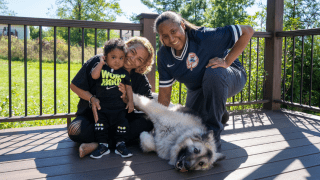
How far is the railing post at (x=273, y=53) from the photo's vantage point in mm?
3918

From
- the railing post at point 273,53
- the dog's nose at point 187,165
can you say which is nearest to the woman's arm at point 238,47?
the dog's nose at point 187,165

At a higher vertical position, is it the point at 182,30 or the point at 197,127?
the point at 182,30

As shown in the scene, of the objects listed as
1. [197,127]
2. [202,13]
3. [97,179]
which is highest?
[202,13]

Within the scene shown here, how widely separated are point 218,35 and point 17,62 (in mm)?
17889

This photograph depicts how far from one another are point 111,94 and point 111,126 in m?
0.31

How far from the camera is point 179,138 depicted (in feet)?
6.63

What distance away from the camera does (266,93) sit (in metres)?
4.11

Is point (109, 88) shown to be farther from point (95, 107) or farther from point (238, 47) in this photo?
point (238, 47)

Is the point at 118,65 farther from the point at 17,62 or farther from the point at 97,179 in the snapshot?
the point at 17,62

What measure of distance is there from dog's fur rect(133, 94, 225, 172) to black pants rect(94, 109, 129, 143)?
20 cm

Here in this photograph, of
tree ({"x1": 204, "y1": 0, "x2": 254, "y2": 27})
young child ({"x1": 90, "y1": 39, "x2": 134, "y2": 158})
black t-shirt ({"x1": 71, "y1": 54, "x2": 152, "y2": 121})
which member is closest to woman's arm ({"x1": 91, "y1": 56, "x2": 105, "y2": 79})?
young child ({"x1": 90, "y1": 39, "x2": 134, "y2": 158})

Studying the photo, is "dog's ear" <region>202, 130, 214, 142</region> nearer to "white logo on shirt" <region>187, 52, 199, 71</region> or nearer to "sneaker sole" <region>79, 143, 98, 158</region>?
"white logo on shirt" <region>187, 52, 199, 71</region>

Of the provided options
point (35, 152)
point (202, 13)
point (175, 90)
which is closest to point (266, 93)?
point (175, 90)

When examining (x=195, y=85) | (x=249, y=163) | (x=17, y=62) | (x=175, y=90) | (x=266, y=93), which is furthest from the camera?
(x=17, y=62)
